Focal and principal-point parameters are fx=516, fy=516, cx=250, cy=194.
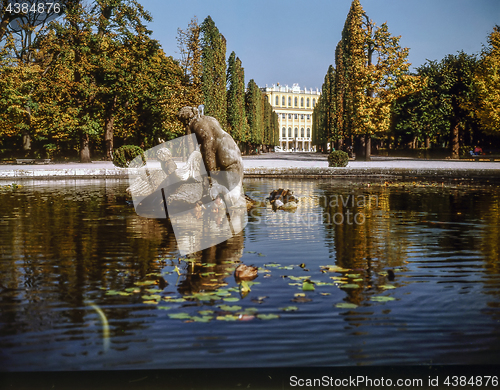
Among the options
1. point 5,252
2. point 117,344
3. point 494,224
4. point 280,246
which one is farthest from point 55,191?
point 117,344

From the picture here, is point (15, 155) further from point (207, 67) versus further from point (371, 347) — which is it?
point (371, 347)

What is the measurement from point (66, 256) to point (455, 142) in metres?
38.5

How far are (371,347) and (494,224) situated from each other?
19.5ft

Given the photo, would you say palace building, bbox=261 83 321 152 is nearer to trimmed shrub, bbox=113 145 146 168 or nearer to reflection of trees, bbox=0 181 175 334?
trimmed shrub, bbox=113 145 146 168

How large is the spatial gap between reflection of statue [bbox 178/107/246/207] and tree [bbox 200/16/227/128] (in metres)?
24.0

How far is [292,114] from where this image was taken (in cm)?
13850

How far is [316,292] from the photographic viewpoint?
409 centimetres

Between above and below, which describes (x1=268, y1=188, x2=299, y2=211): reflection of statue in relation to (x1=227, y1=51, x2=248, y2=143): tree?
below

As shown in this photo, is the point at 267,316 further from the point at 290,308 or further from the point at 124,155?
the point at 124,155

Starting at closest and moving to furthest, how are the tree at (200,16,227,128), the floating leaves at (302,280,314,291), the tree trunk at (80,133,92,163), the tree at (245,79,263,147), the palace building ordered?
the floating leaves at (302,280,314,291)
the tree trunk at (80,133,92,163)
the tree at (200,16,227,128)
the tree at (245,79,263,147)
the palace building

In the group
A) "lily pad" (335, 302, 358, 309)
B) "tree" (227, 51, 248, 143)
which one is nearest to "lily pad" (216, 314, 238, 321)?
"lily pad" (335, 302, 358, 309)

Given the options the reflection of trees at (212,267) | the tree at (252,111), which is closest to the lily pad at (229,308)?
the reflection of trees at (212,267)

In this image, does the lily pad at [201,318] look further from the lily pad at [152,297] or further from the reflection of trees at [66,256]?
the reflection of trees at [66,256]

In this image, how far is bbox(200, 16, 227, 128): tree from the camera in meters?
34.0
